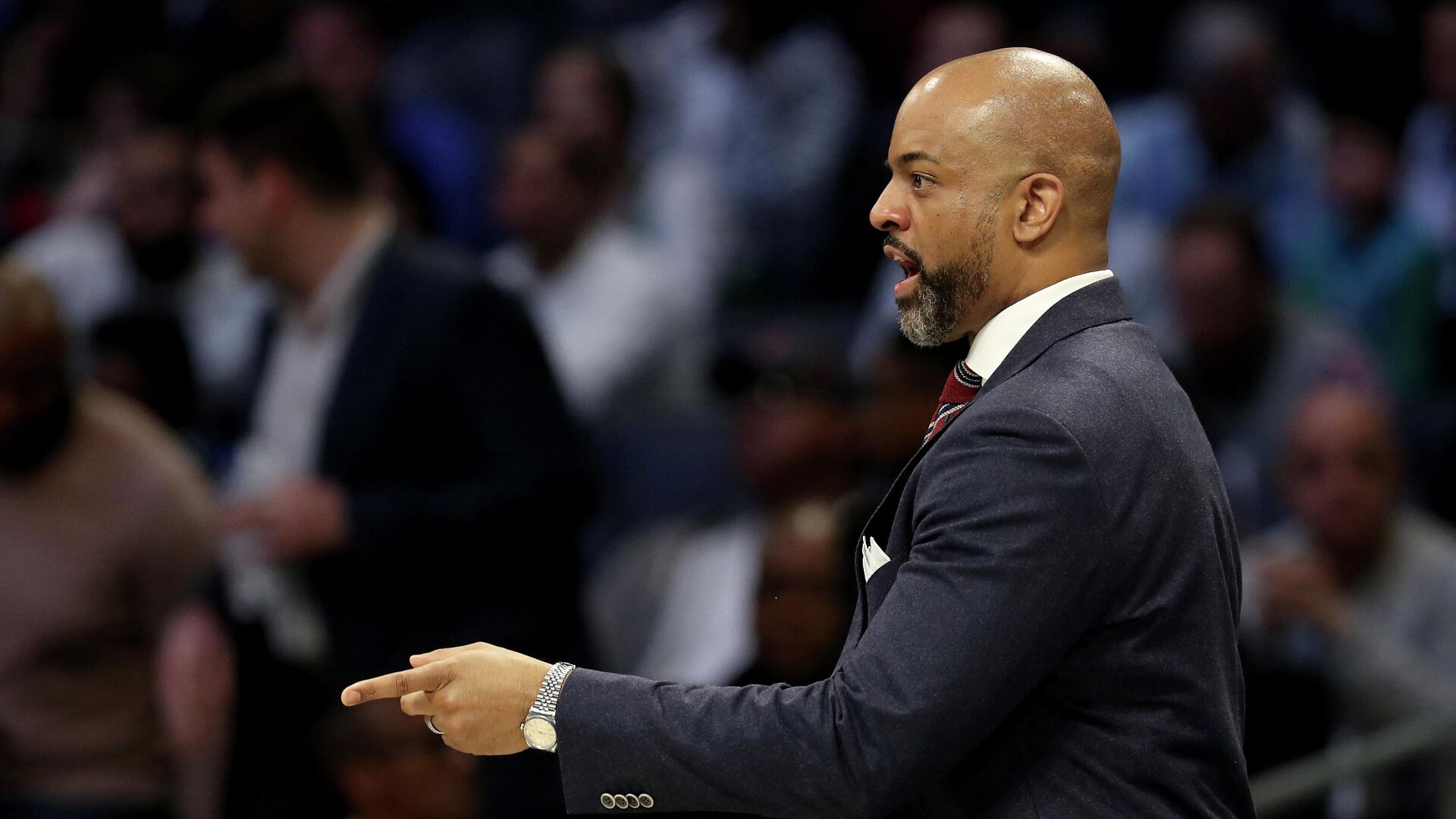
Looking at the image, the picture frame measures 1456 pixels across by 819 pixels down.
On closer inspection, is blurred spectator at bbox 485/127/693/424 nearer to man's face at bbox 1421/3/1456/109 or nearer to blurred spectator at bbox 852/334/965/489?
blurred spectator at bbox 852/334/965/489

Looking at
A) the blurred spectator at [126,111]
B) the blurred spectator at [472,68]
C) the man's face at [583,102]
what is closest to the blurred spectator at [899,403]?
the man's face at [583,102]

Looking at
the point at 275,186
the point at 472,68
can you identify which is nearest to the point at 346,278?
the point at 275,186

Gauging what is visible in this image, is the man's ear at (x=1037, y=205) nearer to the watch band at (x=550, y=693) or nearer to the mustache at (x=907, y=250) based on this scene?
the mustache at (x=907, y=250)

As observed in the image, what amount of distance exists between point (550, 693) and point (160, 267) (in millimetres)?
4360

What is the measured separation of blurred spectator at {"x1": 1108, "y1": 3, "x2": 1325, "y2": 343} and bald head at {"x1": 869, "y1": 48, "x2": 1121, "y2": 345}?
326 cm

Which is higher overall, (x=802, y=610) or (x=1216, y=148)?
(x=1216, y=148)

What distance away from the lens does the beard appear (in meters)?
1.65

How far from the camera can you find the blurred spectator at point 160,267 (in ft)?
18.3

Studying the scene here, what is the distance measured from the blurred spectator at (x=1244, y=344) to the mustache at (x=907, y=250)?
282 cm

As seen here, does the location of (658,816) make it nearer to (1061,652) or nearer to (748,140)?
(1061,652)

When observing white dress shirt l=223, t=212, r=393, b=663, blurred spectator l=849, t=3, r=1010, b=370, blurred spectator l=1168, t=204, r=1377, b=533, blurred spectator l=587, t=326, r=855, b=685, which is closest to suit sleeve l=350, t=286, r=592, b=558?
white dress shirt l=223, t=212, r=393, b=663

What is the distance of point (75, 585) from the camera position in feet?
11.2

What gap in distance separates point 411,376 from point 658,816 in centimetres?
85

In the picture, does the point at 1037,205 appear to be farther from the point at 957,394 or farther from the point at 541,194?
the point at 541,194
